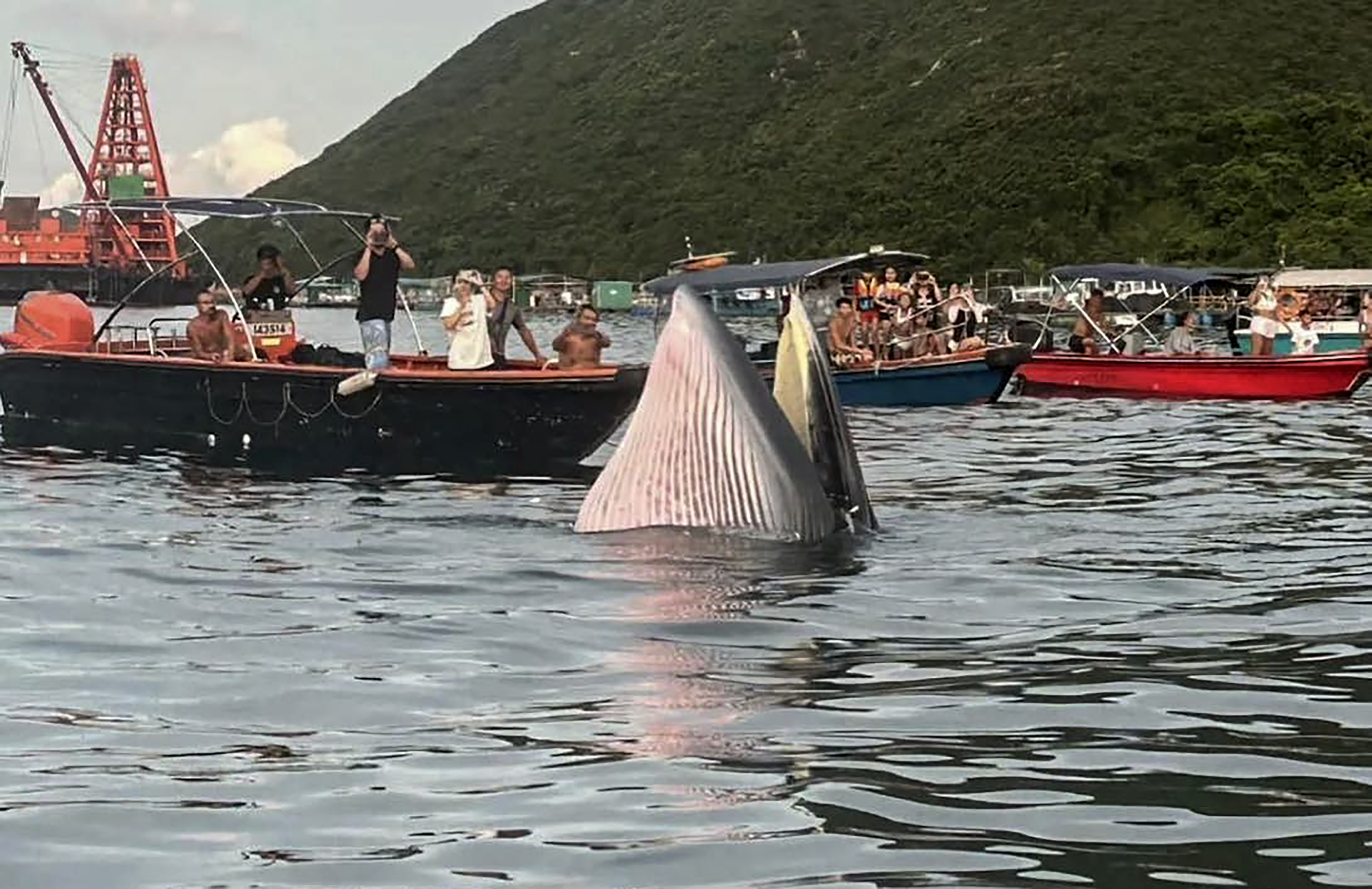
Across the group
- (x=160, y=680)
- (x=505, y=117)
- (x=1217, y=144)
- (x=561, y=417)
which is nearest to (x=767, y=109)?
(x=505, y=117)

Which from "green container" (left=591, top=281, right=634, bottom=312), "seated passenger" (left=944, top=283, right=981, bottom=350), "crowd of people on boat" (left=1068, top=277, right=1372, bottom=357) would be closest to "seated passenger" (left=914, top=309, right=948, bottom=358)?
"seated passenger" (left=944, top=283, right=981, bottom=350)

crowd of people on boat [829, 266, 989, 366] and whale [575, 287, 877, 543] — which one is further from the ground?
crowd of people on boat [829, 266, 989, 366]

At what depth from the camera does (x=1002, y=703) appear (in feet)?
23.1

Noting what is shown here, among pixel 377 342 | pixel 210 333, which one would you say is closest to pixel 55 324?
pixel 210 333

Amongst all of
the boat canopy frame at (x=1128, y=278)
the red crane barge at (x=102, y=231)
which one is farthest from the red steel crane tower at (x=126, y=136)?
the boat canopy frame at (x=1128, y=278)

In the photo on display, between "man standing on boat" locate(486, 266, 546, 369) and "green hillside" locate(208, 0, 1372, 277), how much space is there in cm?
6107

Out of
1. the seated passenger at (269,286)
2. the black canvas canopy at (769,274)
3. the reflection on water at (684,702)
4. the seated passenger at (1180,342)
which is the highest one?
the black canvas canopy at (769,274)

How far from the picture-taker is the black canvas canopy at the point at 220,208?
19422mm

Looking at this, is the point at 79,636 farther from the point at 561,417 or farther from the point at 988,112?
the point at 988,112

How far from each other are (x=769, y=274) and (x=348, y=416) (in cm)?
1326

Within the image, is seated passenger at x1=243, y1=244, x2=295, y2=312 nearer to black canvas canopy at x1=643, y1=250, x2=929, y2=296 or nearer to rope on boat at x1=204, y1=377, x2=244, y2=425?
rope on boat at x1=204, y1=377, x2=244, y2=425

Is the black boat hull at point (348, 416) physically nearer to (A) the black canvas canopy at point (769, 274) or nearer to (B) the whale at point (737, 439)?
(B) the whale at point (737, 439)

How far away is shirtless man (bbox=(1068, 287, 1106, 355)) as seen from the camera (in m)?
30.4

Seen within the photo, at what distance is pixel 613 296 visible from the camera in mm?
102812
